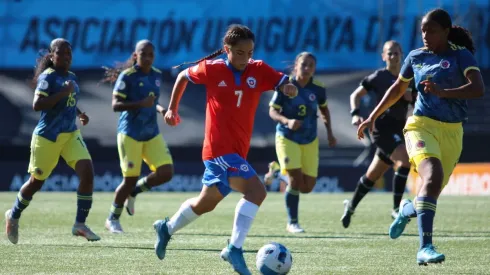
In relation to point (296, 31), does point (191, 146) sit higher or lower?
lower

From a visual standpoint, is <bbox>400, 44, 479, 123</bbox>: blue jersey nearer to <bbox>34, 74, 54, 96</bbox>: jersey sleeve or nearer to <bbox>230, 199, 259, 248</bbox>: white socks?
<bbox>230, 199, 259, 248</bbox>: white socks

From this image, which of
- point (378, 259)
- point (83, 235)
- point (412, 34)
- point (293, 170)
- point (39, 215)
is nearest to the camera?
point (378, 259)

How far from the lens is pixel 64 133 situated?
11.0m

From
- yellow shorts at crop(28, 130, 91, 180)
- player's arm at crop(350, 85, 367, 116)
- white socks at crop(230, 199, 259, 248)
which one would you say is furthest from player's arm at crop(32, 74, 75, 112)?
player's arm at crop(350, 85, 367, 116)

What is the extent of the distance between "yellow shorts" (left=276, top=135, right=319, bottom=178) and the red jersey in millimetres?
4619

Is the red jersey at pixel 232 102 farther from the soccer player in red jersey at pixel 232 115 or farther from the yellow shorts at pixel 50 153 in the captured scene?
the yellow shorts at pixel 50 153

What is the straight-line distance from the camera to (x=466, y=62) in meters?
8.47

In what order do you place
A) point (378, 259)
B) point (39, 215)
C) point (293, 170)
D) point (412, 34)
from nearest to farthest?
point (378, 259)
point (293, 170)
point (39, 215)
point (412, 34)

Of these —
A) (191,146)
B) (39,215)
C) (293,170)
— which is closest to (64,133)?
(293,170)

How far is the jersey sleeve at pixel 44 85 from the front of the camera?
35.1 feet

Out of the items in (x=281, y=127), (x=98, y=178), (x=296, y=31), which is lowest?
(x=98, y=178)

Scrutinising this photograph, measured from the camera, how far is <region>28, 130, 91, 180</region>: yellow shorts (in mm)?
10945

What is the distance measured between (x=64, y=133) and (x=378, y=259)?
3721 mm

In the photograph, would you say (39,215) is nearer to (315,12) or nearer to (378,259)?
(378,259)
